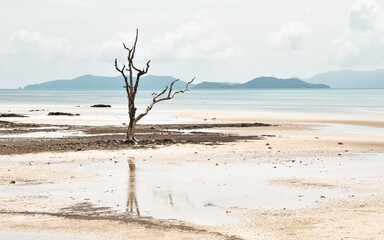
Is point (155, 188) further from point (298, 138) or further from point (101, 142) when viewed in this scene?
point (298, 138)

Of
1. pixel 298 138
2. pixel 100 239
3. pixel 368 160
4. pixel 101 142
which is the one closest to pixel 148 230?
pixel 100 239

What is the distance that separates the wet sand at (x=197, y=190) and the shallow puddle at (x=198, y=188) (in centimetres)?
4

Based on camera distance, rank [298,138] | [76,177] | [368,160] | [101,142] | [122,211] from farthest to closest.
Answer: [298,138] < [101,142] < [368,160] < [76,177] < [122,211]

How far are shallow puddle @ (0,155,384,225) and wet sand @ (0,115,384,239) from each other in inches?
1.5

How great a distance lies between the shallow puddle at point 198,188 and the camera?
14195mm

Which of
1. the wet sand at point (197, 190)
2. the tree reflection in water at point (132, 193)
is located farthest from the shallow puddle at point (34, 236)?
the tree reflection in water at point (132, 193)

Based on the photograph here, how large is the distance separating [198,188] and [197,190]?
0.36 m

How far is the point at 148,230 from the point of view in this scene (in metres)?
11.8

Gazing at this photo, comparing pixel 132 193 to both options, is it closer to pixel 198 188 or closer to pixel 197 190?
pixel 197 190

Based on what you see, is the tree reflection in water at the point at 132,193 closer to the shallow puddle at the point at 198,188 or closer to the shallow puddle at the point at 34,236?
the shallow puddle at the point at 198,188

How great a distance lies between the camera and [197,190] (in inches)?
658

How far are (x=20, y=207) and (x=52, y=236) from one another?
3263mm

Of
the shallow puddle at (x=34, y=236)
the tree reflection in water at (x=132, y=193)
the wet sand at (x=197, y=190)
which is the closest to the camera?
the shallow puddle at (x=34, y=236)

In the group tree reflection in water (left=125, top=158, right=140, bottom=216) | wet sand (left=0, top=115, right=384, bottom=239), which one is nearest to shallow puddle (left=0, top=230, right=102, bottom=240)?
wet sand (left=0, top=115, right=384, bottom=239)
